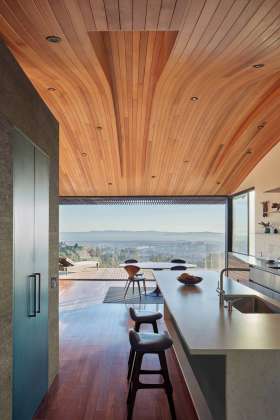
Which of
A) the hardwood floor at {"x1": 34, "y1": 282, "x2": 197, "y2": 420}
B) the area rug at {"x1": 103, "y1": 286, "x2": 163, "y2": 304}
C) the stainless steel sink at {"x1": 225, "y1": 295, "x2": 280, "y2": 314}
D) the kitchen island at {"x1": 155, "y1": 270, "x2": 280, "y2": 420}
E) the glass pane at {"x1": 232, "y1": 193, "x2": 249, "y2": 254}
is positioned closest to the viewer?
the kitchen island at {"x1": 155, "y1": 270, "x2": 280, "y2": 420}

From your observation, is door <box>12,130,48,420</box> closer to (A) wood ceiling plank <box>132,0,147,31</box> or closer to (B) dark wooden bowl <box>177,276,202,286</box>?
(A) wood ceiling plank <box>132,0,147,31</box>

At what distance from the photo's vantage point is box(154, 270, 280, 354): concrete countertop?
200 cm

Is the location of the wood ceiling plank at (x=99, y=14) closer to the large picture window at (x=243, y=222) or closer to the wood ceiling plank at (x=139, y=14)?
the wood ceiling plank at (x=139, y=14)

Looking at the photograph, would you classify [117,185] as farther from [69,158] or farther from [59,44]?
[59,44]

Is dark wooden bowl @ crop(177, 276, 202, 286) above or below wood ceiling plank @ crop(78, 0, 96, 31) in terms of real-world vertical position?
below

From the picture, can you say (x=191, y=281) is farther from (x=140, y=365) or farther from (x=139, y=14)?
(x=139, y=14)

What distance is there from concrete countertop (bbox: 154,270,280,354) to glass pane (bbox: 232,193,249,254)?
570 cm

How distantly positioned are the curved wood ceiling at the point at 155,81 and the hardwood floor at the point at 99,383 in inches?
121

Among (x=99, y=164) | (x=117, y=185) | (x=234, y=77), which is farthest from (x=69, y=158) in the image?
(x=234, y=77)

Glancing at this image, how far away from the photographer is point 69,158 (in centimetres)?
764

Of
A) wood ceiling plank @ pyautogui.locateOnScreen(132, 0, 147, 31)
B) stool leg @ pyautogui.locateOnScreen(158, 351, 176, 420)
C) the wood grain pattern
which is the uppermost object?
wood ceiling plank @ pyautogui.locateOnScreen(132, 0, 147, 31)

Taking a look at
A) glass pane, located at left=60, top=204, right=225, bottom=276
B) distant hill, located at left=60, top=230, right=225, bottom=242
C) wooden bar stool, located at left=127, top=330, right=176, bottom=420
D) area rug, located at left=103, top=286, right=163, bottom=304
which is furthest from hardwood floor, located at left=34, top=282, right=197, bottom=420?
distant hill, located at left=60, top=230, right=225, bottom=242

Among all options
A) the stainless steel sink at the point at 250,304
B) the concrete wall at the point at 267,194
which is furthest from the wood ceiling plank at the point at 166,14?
the concrete wall at the point at 267,194

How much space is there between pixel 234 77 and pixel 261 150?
325 centimetres
